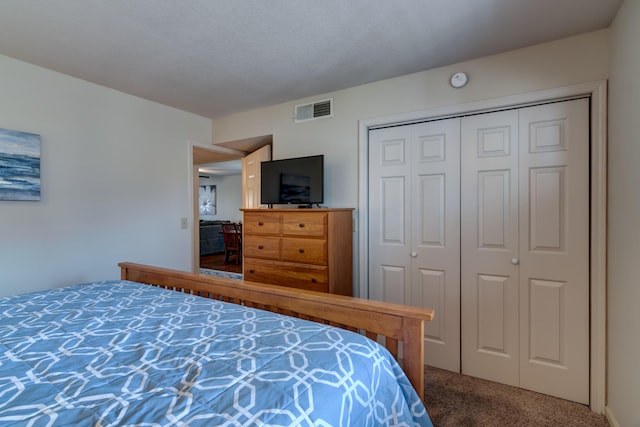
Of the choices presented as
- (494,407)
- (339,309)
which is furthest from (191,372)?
(494,407)

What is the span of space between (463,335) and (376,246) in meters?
0.92

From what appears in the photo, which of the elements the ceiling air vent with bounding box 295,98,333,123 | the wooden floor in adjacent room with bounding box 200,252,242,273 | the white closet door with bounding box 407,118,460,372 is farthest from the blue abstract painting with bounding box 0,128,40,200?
the wooden floor in adjacent room with bounding box 200,252,242,273

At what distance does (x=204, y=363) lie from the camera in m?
0.98

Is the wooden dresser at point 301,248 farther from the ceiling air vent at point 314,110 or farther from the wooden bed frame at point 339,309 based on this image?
the ceiling air vent at point 314,110

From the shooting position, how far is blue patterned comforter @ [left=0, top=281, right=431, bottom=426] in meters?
0.76

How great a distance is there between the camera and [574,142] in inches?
79.4

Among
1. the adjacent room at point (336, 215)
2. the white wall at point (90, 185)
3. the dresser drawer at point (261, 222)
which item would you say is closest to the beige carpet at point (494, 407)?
the adjacent room at point (336, 215)

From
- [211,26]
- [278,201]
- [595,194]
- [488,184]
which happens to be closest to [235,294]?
[278,201]

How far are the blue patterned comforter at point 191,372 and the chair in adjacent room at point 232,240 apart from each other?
5.34 meters

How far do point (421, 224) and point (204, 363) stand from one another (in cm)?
197

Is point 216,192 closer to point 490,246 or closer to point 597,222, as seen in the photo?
point 490,246

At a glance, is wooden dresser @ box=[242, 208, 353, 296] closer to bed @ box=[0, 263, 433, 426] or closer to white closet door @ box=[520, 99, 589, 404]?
bed @ box=[0, 263, 433, 426]

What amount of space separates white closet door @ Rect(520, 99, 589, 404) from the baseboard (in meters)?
0.12

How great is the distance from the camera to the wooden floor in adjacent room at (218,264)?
6114 millimetres
